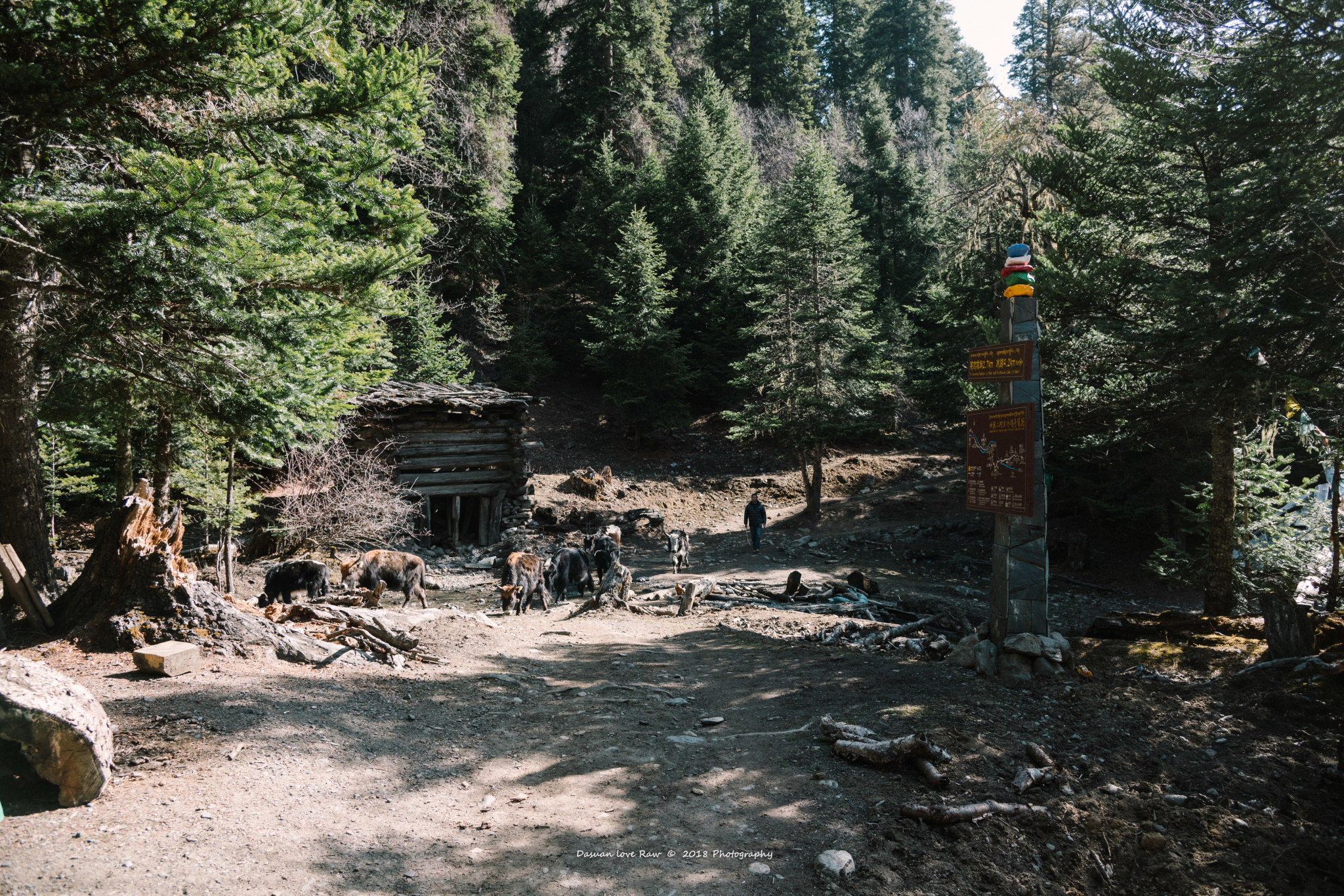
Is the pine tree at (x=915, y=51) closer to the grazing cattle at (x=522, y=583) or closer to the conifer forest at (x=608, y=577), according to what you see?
the conifer forest at (x=608, y=577)

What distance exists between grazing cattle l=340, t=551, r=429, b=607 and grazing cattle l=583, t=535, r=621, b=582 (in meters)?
3.66

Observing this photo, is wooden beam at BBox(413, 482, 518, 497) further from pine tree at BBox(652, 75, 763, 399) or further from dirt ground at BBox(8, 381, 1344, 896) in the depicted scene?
pine tree at BBox(652, 75, 763, 399)

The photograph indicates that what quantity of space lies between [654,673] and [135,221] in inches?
280

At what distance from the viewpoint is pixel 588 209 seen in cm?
3322

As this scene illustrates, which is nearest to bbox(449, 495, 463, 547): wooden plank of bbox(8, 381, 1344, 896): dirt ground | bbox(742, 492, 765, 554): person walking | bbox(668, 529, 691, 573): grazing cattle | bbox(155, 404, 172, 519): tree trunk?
bbox(668, 529, 691, 573): grazing cattle

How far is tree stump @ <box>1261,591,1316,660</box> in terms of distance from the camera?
21.5 ft

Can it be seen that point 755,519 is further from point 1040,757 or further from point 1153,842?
point 1153,842

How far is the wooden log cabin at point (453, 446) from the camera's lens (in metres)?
18.2

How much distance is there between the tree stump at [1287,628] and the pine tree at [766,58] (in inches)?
1760

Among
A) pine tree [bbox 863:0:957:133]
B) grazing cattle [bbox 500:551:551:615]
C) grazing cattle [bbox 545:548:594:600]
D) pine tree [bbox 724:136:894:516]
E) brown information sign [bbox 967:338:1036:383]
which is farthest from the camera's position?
pine tree [bbox 863:0:957:133]

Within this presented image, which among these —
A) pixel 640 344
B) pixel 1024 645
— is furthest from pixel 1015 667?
pixel 640 344

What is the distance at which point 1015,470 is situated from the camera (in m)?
6.96

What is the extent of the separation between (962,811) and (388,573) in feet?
31.6

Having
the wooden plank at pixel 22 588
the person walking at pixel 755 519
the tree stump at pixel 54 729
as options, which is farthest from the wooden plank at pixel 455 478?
the tree stump at pixel 54 729
